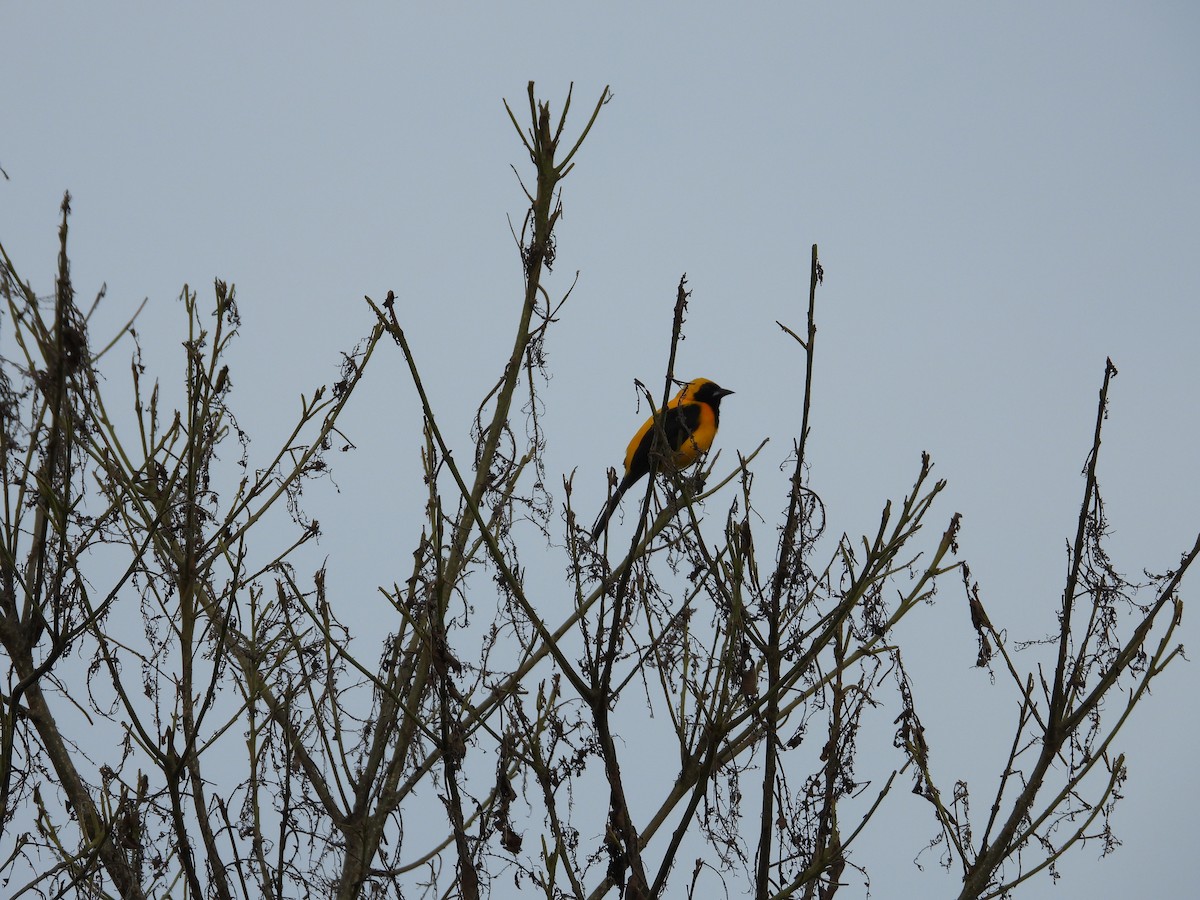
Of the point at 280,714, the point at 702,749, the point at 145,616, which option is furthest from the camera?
the point at 145,616

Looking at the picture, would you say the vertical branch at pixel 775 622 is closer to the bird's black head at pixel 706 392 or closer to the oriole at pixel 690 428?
the oriole at pixel 690 428

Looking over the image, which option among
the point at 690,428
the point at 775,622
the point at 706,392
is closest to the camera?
the point at 775,622

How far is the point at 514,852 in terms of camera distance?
2.94 meters

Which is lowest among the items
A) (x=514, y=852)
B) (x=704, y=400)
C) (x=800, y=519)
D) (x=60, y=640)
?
(x=514, y=852)

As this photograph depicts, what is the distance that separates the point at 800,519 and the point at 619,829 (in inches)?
44.4

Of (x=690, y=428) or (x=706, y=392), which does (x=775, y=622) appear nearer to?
(x=690, y=428)

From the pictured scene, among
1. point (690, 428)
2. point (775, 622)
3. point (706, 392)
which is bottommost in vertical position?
point (775, 622)

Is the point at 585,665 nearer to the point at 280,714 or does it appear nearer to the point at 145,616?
the point at 280,714

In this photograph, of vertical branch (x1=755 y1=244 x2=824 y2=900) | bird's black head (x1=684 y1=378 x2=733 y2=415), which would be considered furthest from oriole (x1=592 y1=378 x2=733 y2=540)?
vertical branch (x1=755 y1=244 x2=824 y2=900)

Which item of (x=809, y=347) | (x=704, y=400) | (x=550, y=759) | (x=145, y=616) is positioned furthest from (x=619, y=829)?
(x=704, y=400)

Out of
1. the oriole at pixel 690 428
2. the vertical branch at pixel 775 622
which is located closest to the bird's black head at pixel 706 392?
the oriole at pixel 690 428

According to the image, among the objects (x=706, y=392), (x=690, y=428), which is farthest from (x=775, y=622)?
(x=706, y=392)

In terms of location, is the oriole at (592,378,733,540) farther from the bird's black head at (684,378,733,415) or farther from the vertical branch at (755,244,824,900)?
the vertical branch at (755,244,824,900)

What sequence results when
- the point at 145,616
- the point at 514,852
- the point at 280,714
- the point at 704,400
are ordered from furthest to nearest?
the point at 704,400 < the point at 145,616 < the point at 280,714 < the point at 514,852
